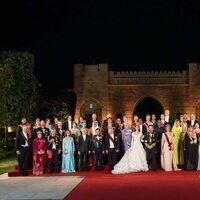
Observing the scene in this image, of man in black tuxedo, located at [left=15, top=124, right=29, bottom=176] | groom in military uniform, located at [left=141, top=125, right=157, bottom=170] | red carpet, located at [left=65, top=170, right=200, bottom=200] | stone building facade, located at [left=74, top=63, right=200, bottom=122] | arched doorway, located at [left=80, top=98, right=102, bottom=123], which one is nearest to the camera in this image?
red carpet, located at [left=65, top=170, right=200, bottom=200]

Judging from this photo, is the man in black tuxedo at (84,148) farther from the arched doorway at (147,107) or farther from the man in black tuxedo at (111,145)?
the arched doorway at (147,107)

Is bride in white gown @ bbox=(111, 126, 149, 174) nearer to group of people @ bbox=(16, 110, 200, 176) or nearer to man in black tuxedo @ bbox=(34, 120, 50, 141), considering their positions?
group of people @ bbox=(16, 110, 200, 176)

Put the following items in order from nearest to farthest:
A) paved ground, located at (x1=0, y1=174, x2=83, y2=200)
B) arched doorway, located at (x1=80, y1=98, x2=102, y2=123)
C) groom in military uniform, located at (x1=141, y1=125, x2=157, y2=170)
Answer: paved ground, located at (x1=0, y1=174, x2=83, y2=200) < groom in military uniform, located at (x1=141, y1=125, x2=157, y2=170) < arched doorway, located at (x1=80, y1=98, x2=102, y2=123)

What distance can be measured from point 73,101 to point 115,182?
31949mm

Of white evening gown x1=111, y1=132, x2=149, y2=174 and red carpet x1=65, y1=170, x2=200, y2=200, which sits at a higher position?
white evening gown x1=111, y1=132, x2=149, y2=174

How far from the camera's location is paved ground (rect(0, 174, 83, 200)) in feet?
33.7

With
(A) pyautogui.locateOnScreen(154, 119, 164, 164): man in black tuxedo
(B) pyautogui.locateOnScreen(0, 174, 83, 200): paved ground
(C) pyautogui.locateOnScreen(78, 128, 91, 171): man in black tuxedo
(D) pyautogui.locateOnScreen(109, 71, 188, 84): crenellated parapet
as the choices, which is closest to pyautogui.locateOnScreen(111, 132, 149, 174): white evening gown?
(A) pyautogui.locateOnScreen(154, 119, 164, 164): man in black tuxedo

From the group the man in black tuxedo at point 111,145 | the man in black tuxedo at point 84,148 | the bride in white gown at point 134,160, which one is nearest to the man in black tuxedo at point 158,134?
the bride in white gown at point 134,160

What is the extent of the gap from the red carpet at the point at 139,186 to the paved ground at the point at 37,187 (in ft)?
0.92

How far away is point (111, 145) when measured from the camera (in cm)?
1590

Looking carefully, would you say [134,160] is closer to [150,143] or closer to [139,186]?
[150,143]

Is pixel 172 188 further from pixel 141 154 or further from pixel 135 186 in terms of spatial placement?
pixel 141 154

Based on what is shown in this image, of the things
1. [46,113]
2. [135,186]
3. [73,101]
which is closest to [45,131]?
[135,186]

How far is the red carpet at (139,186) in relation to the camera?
392 inches
